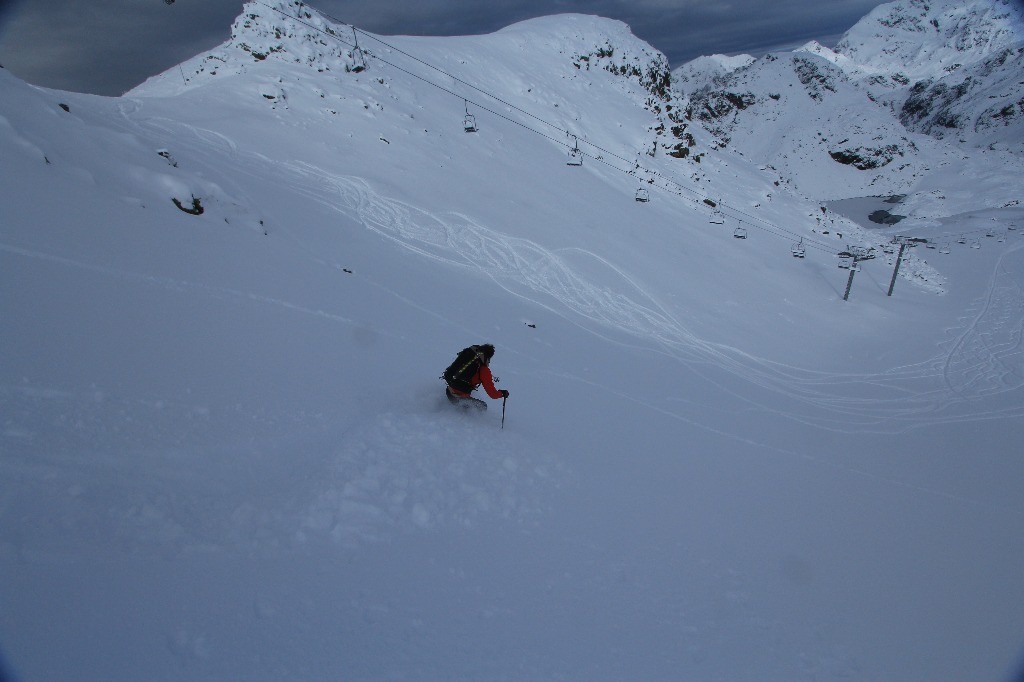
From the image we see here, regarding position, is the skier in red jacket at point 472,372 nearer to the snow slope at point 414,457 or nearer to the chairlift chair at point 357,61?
the snow slope at point 414,457

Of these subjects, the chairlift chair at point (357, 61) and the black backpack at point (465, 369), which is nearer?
the black backpack at point (465, 369)

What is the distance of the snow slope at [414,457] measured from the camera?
327cm

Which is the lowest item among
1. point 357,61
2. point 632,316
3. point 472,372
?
point 632,316

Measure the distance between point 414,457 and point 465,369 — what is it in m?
1.52

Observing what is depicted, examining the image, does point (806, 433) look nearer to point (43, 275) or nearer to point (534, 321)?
point (534, 321)

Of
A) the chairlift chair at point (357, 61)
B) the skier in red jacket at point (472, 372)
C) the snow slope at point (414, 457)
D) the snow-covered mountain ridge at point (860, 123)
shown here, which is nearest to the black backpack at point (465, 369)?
the skier in red jacket at point (472, 372)

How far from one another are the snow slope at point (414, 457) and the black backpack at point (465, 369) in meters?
0.55

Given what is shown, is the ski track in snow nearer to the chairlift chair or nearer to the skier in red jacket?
the skier in red jacket

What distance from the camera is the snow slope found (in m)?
3.27

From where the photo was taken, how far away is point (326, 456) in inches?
202

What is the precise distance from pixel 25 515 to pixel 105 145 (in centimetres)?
1086

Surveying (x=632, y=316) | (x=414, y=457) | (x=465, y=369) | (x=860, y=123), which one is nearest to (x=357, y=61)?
(x=632, y=316)

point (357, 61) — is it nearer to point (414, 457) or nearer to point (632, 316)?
point (632, 316)

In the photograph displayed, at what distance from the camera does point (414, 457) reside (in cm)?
550
